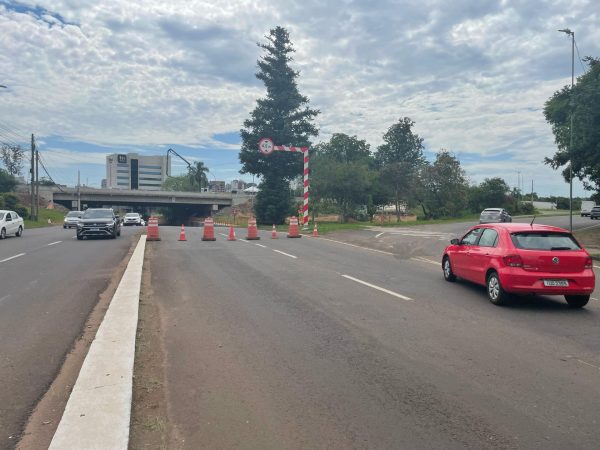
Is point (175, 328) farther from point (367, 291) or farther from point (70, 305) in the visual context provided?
point (367, 291)

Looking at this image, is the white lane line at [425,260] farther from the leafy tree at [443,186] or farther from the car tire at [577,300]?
the leafy tree at [443,186]

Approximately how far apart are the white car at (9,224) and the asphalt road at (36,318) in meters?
12.8

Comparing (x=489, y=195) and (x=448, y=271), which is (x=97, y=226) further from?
(x=489, y=195)

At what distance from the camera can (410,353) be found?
6230mm

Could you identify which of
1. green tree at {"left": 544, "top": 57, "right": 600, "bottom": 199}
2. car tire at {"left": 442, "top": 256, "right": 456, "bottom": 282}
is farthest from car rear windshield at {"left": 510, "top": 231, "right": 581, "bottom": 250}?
green tree at {"left": 544, "top": 57, "right": 600, "bottom": 199}

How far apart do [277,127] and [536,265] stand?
40214mm

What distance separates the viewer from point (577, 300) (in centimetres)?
938

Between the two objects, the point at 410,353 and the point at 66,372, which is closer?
the point at 66,372

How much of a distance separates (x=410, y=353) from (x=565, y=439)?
234cm

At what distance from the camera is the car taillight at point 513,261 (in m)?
9.18

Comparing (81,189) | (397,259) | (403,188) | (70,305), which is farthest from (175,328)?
(81,189)

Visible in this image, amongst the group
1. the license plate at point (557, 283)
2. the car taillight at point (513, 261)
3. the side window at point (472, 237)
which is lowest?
the license plate at point (557, 283)

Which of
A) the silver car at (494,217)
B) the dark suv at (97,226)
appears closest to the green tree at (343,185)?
the silver car at (494,217)

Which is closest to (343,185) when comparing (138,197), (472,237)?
(138,197)
